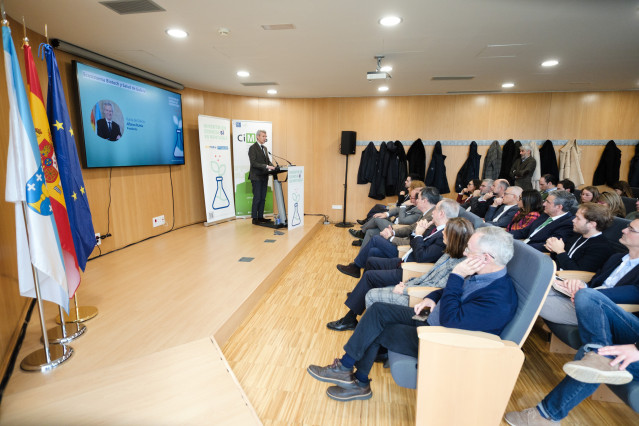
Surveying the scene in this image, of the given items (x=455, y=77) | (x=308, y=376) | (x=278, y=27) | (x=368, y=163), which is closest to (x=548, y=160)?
(x=455, y=77)

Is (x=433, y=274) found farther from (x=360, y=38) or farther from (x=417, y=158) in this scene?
(x=417, y=158)

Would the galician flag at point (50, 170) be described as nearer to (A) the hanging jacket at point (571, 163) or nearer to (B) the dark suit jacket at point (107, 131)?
(B) the dark suit jacket at point (107, 131)

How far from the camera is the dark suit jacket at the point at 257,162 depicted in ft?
18.7

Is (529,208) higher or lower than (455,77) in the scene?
lower

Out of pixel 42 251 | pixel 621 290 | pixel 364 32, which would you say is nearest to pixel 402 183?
pixel 364 32

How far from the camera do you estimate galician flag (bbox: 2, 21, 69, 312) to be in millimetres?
1770

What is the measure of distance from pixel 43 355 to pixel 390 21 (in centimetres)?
363

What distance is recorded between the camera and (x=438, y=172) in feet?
21.6

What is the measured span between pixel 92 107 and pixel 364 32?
3246mm

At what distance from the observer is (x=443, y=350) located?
1.46 meters

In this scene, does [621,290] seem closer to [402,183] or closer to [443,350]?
[443,350]

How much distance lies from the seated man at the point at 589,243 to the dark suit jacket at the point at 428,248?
0.93 metres

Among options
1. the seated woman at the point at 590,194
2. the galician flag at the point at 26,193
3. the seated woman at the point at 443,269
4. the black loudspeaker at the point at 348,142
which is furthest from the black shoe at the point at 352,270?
the black loudspeaker at the point at 348,142

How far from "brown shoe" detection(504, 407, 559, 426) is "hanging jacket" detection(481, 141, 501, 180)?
5.36m
